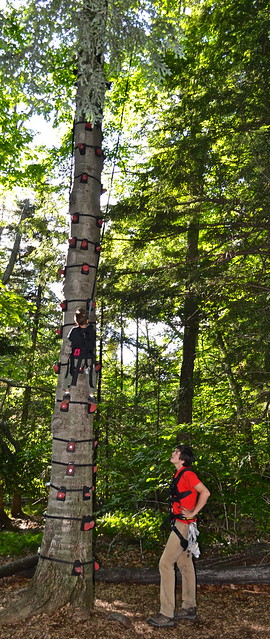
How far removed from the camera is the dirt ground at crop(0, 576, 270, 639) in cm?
412

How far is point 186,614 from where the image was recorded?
5.08 m

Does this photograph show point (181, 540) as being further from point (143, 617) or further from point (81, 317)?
point (81, 317)

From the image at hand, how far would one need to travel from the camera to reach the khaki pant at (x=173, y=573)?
16.2ft

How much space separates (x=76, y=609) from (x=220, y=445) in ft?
12.0

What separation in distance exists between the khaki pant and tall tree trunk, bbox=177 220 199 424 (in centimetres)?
385

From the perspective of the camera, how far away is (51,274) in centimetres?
1175

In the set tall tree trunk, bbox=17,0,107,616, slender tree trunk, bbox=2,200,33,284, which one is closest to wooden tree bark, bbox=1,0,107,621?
tall tree trunk, bbox=17,0,107,616

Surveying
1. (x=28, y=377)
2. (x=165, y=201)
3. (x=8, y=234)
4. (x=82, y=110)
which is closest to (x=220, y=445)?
(x=165, y=201)

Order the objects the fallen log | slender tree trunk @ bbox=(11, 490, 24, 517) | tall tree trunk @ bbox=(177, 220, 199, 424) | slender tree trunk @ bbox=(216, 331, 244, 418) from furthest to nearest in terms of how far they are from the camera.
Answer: slender tree trunk @ bbox=(11, 490, 24, 517) < tall tree trunk @ bbox=(177, 220, 199, 424) < slender tree trunk @ bbox=(216, 331, 244, 418) < the fallen log

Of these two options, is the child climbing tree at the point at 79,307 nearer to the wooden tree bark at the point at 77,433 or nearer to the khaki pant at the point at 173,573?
the wooden tree bark at the point at 77,433

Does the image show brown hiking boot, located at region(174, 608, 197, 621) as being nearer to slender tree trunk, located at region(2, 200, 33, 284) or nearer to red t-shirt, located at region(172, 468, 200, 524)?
red t-shirt, located at region(172, 468, 200, 524)

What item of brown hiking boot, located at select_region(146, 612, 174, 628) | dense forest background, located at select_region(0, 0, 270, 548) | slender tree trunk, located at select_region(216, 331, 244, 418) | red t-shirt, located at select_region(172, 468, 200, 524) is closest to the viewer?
brown hiking boot, located at select_region(146, 612, 174, 628)

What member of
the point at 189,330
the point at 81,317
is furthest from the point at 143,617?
the point at 189,330

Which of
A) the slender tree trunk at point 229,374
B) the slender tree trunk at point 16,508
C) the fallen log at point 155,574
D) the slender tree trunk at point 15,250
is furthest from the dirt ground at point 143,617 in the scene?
the slender tree trunk at point 15,250
